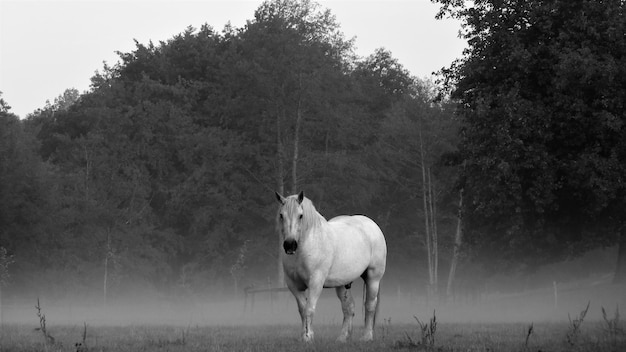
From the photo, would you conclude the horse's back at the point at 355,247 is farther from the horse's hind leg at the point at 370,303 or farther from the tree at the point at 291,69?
the tree at the point at 291,69

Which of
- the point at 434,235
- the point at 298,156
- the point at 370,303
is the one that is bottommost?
the point at 370,303

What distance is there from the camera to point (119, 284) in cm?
5403

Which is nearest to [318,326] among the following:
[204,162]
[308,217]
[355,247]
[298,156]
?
[355,247]

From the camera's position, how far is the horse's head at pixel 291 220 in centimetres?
1545

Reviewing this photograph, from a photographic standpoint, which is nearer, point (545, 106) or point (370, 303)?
point (370, 303)

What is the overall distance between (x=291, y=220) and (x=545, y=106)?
1803 centimetres

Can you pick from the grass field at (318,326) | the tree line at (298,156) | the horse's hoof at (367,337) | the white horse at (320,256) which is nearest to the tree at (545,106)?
the tree line at (298,156)

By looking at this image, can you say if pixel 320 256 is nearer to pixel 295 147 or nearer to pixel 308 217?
pixel 308 217

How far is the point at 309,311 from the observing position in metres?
15.8

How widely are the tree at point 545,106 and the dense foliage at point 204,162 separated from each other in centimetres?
1627

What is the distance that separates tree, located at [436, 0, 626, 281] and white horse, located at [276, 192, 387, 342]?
13.3 metres

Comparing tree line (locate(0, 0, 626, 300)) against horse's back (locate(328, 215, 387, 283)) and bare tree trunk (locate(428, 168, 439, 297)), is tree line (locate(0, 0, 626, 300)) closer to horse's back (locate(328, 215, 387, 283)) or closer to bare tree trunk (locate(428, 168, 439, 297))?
bare tree trunk (locate(428, 168, 439, 297))

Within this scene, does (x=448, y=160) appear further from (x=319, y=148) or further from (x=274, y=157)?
(x=319, y=148)

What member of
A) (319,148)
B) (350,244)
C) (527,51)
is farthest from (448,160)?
(350,244)
